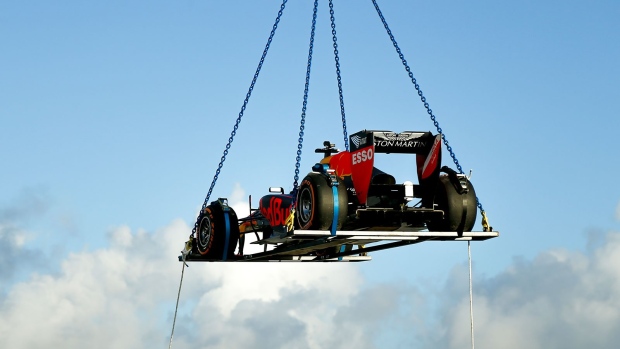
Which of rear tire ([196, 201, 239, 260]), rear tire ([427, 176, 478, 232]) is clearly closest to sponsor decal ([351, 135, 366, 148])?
rear tire ([427, 176, 478, 232])

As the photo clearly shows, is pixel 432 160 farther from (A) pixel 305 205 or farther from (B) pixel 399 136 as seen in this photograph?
(A) pixel 305 205

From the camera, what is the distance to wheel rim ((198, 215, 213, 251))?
2327cm

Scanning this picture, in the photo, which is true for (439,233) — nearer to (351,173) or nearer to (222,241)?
(351,173)

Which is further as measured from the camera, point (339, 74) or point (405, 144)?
point (339, 74)

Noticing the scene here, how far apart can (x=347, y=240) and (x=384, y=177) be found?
137 centimetres

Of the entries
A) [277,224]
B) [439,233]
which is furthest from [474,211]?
[277,224]

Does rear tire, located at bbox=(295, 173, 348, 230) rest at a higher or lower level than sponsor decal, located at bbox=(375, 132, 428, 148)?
lower

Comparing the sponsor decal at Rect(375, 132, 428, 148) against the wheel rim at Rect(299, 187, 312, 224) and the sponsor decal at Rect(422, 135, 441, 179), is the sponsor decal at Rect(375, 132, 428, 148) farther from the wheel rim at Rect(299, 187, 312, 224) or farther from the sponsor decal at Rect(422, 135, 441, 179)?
the wheel rim at Rect(299, 187, 312, 224)

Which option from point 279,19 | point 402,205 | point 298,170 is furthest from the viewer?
point 279,19

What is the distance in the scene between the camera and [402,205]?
19750mm

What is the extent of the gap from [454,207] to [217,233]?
18.2 feet

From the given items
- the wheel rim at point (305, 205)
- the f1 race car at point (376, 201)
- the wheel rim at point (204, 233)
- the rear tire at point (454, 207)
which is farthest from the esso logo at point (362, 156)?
the wheel rim at point (204, 233)

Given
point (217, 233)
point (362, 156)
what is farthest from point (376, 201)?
point (217, 233)

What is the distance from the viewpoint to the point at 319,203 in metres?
19.2
